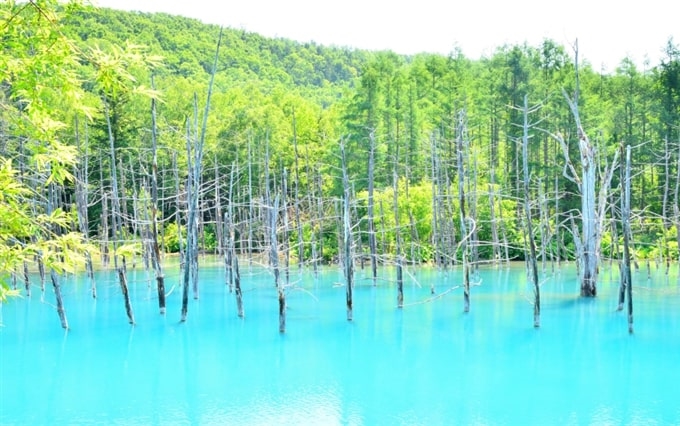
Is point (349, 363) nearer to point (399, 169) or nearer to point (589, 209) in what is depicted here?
point (589, 209)

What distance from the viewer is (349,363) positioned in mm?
14164

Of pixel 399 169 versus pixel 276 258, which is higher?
pixel 399 169

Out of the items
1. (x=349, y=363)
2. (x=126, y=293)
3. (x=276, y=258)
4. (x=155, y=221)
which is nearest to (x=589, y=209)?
(x=276, y=258)

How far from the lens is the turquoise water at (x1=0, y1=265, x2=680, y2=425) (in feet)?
36.3

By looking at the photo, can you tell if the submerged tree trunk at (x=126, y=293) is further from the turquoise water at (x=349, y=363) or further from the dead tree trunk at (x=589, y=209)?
the dead tree trunk at (x=589, y=209)

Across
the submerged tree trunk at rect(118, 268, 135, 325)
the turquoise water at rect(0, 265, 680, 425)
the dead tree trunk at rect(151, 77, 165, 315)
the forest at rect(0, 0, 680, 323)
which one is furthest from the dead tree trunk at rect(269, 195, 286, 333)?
the submerged tree trunk at rect(118, 268, 135, 325)

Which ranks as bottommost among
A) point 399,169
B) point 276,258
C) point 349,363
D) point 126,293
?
point 349,363

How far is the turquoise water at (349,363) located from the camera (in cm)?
1108

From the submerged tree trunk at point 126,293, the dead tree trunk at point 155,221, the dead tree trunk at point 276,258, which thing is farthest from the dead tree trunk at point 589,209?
the submerged tree trunk at point 126,293

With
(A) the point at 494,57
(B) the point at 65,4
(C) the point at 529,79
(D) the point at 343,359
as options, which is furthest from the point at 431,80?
(B) the point at 65,4

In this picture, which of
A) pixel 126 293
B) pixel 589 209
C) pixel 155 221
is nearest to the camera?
pixel 126 293

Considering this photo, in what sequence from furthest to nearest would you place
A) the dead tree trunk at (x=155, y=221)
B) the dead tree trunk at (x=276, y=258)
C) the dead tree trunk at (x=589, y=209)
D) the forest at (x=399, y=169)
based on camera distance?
the forest at (x=399, y=169), the dead tree trunk at (x=589, y=209), the dead tree trunk at (x=155, y=221), the dead tree trunk at (x=276, y=258)

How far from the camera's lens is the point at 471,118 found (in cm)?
4000

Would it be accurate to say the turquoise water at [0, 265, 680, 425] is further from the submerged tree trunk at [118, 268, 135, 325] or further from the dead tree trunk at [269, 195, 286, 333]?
the dead tree trunk at [269, 195, 286, 333]
